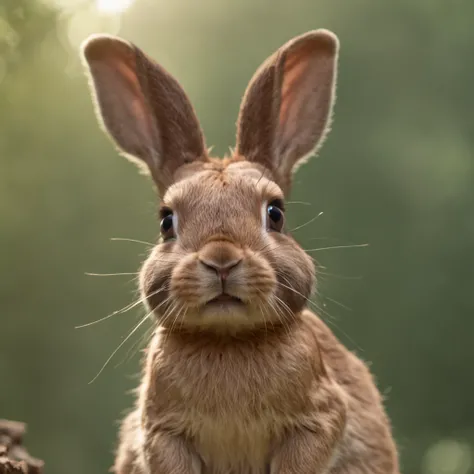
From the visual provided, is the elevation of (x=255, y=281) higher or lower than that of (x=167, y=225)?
lower

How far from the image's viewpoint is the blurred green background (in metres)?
2.51

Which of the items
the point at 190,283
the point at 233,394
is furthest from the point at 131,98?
the point at 233,394

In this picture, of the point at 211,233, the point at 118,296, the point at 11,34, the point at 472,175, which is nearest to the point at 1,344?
the point at 118,296

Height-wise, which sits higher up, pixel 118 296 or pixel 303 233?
pixel 303 233

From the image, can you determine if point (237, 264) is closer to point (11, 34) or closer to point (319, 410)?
point (319, 410)

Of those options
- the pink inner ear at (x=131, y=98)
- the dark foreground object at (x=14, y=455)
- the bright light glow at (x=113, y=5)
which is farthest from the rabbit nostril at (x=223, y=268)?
the bright light glow at (x=113, y=5)

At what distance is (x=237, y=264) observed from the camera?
1425mm

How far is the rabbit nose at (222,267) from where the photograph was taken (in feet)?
4.64

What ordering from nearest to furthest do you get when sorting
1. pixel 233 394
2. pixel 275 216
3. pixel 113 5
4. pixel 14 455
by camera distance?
pixel 233 394
pixel 275 216
pixel 14 455
pixel 113 5

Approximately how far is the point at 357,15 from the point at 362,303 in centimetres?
91

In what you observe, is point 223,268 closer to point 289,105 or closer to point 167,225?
point 167,225

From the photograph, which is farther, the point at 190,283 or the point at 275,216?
the point at 275,216

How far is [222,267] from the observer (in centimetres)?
141

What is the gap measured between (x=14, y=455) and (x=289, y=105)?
3.66 feet
